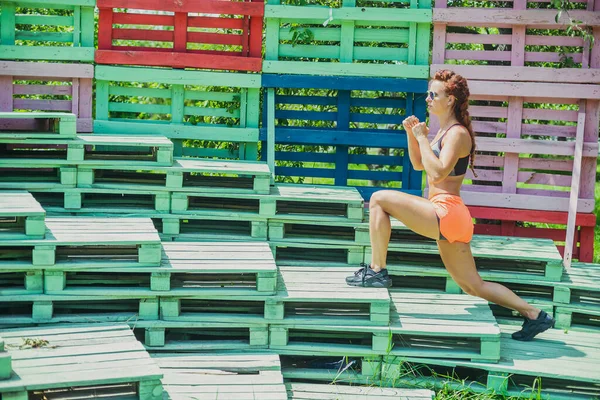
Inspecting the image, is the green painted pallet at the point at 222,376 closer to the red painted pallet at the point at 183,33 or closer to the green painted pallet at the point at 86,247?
the green painted pallet at the point at 86,247

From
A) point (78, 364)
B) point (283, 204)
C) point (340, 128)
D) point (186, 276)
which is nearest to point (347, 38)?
point (340, 128)

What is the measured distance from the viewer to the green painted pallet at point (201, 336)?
643 cm

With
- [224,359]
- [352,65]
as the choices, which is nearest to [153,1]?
[352,65]

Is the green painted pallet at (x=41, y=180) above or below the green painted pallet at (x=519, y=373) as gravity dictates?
above

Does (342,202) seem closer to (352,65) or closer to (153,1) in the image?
(352,65)

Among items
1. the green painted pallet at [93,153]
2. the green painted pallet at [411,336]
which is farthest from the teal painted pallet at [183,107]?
the green painted pallet at [411,336]

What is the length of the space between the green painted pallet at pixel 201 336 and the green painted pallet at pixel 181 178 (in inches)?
53.7

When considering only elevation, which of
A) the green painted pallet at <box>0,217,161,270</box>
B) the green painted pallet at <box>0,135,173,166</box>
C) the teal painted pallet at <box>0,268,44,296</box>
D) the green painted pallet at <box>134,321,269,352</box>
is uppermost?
the green painted pallet at <box>0,135,173,166</box>

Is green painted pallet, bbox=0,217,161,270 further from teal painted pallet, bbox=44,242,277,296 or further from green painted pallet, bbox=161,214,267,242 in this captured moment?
green painted pallet, bbox=161,214,267,242

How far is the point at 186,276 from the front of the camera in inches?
271

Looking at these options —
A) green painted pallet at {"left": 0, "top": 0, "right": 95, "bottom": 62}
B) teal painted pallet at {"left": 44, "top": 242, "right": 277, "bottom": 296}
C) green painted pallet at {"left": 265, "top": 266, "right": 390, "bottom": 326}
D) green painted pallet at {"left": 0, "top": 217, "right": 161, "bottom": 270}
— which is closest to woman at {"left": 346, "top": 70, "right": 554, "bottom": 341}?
green painted pallet at {"left": 265, "top": 266, "right": 390, "bottom": 326}

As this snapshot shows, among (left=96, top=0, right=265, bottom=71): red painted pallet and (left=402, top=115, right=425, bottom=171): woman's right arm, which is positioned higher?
(left=96, top=0, right=265, bottom=71): red painted pallet

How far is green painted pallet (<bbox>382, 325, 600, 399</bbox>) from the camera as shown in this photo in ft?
20.8

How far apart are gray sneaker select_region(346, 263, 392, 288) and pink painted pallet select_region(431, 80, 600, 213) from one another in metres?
2.02
